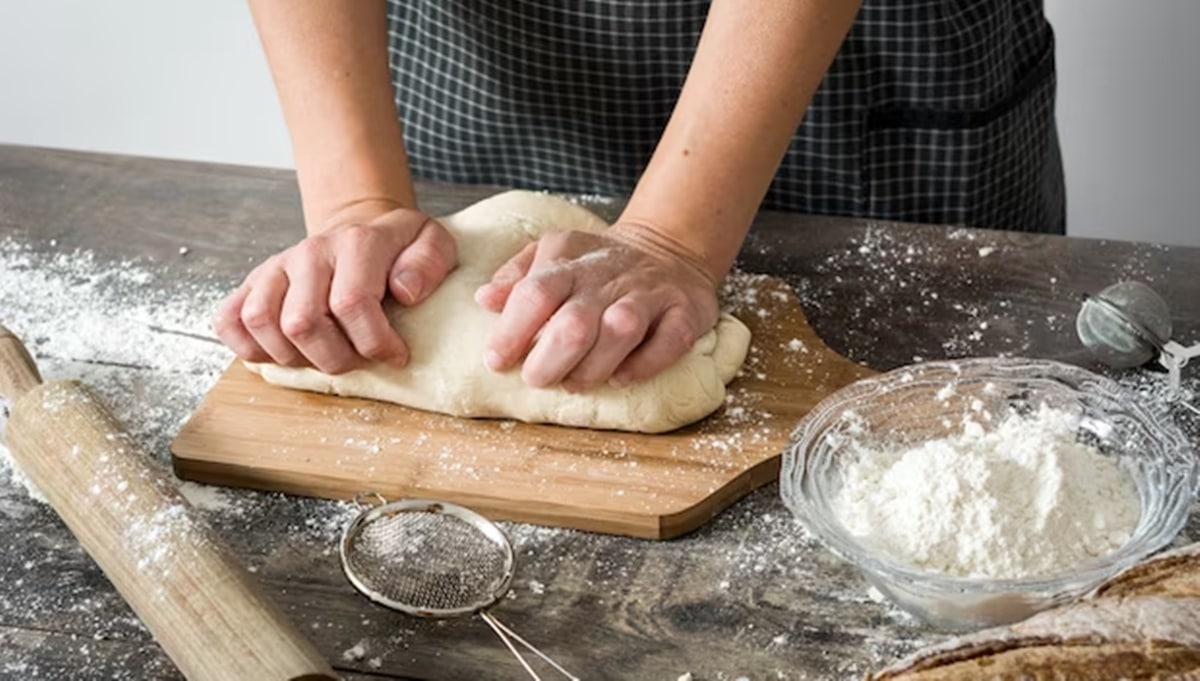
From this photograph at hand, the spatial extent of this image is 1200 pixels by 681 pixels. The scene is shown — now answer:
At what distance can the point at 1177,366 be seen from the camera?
4.72 ft

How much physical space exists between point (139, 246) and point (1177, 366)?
112 centimetres

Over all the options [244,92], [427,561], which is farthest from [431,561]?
[244,92]

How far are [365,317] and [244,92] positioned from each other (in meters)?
1.61

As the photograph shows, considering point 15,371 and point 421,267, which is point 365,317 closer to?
point 421,267

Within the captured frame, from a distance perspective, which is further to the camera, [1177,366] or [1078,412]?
[1177,366]

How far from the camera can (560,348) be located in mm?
1374

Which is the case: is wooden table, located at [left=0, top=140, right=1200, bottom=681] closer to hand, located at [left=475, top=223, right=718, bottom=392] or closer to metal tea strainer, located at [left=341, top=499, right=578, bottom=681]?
metal tea strainer, located at [left=341, top=499, right=578, bottom=681]

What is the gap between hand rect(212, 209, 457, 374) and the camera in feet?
4.68

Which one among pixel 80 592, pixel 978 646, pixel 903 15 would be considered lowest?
pixel 80 592

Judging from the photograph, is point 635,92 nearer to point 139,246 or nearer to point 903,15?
point 903,15

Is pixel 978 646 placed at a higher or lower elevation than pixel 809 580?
higher

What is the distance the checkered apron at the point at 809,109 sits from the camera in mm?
1753

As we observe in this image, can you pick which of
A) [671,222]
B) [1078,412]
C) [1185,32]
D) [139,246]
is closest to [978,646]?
[1078,412]

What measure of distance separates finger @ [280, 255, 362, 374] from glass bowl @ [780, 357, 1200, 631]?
1.42ft
